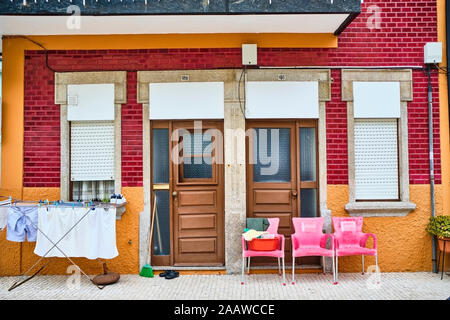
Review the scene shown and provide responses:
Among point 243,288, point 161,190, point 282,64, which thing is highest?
point 282,64

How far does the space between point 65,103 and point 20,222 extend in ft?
6.21

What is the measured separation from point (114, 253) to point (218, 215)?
1.66 m

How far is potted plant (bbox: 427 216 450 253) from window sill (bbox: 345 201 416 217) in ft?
1.13

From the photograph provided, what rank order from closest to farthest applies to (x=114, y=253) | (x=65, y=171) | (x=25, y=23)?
(x=114, y=253), (x=25, y=23), (x=65, y=171)

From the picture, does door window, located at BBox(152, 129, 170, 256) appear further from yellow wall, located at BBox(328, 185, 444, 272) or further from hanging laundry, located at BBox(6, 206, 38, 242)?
yellow wall, located at BBox(328, 185, 444, 272)

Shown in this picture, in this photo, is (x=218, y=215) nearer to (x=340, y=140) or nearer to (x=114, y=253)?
(x=114, y=253)

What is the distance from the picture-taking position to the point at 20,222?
5.29 metres

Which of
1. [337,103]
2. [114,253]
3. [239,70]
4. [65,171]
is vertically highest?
[239,70]

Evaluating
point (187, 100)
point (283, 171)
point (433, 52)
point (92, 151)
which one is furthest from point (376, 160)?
point (92, 151)

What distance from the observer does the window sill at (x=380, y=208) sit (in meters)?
5.93

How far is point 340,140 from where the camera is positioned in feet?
19.9

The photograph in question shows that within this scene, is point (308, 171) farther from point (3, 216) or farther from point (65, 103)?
point (3, 216)

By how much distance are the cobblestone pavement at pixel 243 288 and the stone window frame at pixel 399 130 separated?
3.12ft

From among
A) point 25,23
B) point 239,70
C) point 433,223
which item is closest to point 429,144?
point 433,223
